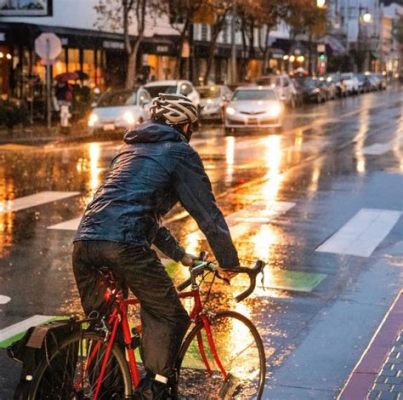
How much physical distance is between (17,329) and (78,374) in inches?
99.8

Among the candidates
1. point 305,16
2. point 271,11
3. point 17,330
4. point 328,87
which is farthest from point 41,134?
point 305,16

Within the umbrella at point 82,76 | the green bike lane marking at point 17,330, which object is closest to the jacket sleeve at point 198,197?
the green bike lane marking at point 17,330

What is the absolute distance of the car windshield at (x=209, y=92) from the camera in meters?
36.2

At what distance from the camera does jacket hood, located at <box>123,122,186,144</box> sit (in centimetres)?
473

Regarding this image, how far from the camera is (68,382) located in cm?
470

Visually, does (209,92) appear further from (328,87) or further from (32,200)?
(32,200)

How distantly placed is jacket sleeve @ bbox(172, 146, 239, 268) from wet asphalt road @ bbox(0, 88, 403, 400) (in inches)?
59.3

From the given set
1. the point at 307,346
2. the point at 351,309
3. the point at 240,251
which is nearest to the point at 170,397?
the point at 307,346

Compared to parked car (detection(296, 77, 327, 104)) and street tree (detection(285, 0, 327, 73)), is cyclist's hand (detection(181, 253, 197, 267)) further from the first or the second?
street tree (detection(285, 0, 327, 73))

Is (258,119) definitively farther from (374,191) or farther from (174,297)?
(174,297)

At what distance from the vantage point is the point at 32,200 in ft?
47.3

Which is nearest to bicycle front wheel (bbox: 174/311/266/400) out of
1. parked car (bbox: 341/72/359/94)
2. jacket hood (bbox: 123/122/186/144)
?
jacket hood (bbox: 123/122/186/144)

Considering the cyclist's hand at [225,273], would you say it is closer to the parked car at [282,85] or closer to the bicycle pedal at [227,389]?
the bicycle pedal at [227,389]

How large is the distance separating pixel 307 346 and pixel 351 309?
1.27 metres
